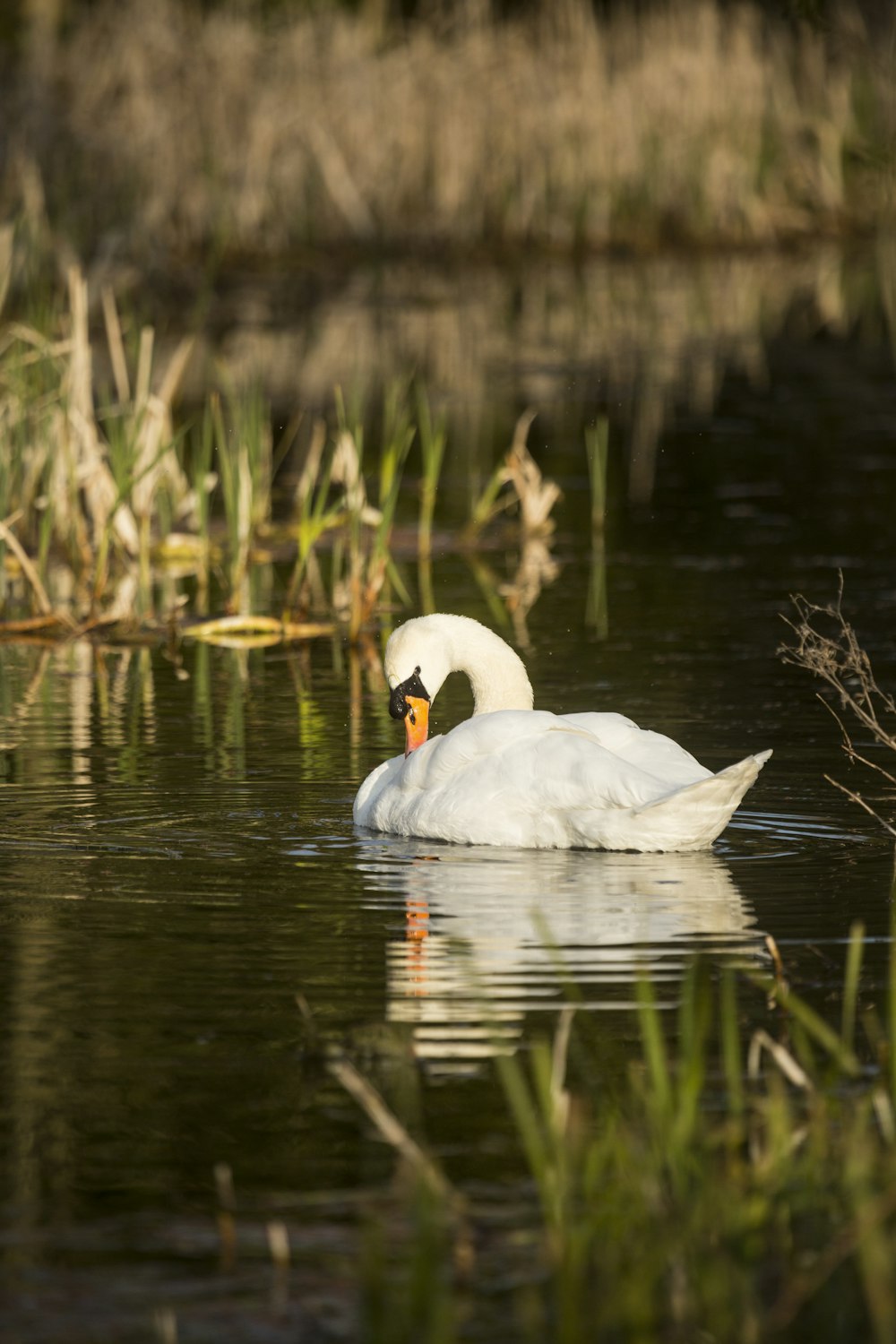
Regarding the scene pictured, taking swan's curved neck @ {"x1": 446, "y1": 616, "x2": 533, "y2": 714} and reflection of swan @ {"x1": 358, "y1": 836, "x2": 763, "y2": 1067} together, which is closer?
reflection of swan @ {"x1": 358, "y1": 836, "x2": 763, "y2": 1067}

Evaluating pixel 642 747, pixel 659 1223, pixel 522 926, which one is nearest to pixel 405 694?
pixel 642 747

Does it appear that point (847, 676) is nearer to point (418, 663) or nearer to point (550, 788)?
point (418, 663)

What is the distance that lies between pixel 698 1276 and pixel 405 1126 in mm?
844

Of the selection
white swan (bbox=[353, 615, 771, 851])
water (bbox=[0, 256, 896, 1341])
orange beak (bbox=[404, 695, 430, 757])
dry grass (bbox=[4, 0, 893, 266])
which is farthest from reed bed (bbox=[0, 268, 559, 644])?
dry grass (bbox=[4, 0, 893, 266])

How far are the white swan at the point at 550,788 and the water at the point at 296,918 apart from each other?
0.26ft

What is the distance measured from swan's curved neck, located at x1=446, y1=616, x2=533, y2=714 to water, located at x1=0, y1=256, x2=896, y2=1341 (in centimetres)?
49

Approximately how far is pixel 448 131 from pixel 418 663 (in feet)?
62.8

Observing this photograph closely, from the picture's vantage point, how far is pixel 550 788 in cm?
661

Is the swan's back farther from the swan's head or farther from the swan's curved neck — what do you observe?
the swan's curved neck

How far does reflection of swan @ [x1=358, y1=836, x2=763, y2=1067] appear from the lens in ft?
17.0

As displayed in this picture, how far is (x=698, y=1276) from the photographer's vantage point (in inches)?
143

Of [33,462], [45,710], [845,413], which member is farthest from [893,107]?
[45,710]

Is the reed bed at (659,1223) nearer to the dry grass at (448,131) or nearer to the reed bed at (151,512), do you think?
the reed bed at (151,512)

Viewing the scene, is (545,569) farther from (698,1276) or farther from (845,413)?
(698,1276)
